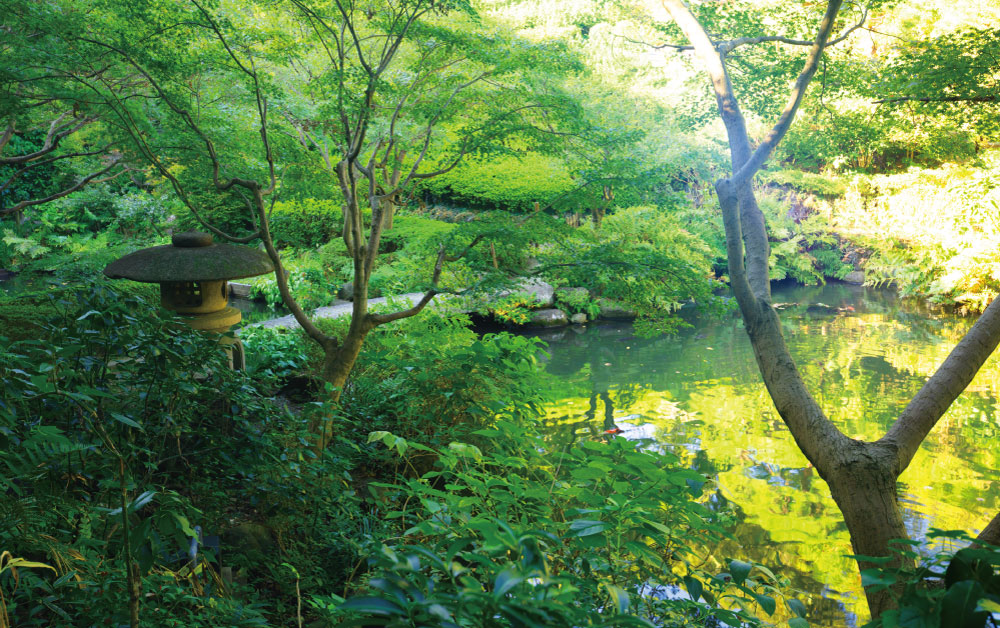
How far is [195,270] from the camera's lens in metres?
3.72

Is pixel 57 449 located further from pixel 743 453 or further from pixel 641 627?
pixel 743 453

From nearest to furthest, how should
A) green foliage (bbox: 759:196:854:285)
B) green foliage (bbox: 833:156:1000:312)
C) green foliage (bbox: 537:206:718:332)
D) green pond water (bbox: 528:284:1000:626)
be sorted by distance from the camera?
green foliage (bbox: 537:206:718:332)
green pond water (bbox: 528:284:1000:626)
green foliage (bbox: 833:156:1000:312)
green foliage (bbox: 759:196:854:285)

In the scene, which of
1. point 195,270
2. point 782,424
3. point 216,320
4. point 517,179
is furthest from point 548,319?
point 195,270

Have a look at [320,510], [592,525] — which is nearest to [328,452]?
[320,510]

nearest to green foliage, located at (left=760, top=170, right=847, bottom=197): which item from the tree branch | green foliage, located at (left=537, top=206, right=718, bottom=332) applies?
green foliage, located at (left=537, top=206, right=718, bottom=332)

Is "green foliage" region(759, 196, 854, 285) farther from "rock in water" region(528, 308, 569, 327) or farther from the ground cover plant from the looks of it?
"rock in water" region(528, 308, 569, 327)

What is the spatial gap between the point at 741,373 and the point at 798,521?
3856 millimetres

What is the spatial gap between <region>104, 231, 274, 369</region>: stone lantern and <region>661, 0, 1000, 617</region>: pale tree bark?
3.22 metres

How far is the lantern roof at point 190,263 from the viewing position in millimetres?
3660

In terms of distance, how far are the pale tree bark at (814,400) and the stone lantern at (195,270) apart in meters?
3.22

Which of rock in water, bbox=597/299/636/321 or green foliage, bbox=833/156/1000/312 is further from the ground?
green foliage, bbox=833/156/1000/312

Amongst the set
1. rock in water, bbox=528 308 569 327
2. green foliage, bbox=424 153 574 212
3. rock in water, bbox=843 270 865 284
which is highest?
green foliage, bbox=424 153 574 212

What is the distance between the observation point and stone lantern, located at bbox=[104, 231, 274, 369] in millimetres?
3678

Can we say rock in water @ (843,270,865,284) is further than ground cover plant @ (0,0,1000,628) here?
Yes
